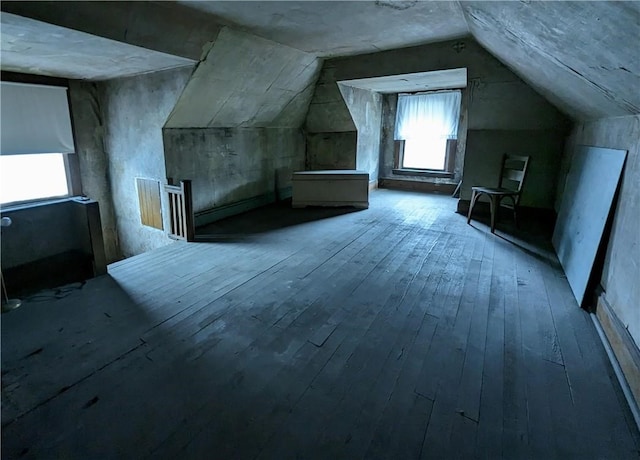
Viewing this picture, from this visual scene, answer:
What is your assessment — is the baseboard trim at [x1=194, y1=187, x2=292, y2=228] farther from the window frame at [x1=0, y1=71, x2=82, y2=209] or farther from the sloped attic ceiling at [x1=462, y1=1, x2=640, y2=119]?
the sloped attic ceiling at [x1=462, y1=1, x2=640, y2=119]

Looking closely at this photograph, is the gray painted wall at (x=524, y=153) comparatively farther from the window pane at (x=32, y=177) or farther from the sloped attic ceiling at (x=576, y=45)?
the window pane at (x=32, y=177)

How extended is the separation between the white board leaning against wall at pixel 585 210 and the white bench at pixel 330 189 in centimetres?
278

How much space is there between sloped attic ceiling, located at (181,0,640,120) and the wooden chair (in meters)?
0.81

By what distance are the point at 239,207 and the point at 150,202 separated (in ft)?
4.36

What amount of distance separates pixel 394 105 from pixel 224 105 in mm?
4269

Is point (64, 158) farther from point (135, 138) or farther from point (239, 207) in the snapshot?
point (239, 207)

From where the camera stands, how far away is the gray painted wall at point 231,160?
443 cm

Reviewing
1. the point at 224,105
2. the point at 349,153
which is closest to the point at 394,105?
the point at 349,153

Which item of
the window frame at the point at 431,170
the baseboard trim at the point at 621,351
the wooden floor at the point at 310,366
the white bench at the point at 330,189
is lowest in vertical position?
the wooden floor at the point at 310,366

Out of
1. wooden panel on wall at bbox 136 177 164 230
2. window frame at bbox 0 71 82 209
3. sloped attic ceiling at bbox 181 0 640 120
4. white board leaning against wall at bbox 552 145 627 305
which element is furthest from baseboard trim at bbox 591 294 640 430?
window frame at bbox 0 71 82 209

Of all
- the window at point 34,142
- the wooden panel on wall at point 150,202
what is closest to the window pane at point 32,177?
the window at point 34,142

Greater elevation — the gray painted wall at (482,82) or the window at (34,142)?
the gray painted wall at (482,82)

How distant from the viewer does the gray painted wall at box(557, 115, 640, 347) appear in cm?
187

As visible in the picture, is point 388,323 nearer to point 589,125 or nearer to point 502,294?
point 502,294
